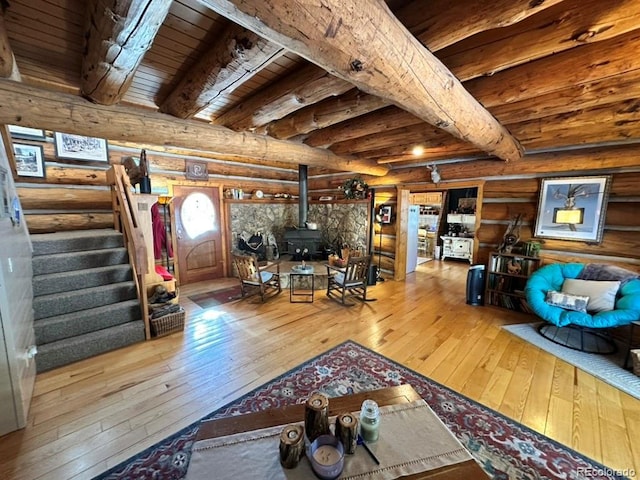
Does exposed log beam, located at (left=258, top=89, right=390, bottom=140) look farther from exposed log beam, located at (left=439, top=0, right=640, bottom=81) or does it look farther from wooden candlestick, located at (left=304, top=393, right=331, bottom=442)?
wooden candlestick, located at (left=304, top=393, right=331, bottom=442)

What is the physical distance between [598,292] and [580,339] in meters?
0.61

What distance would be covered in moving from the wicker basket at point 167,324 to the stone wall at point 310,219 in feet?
8.75

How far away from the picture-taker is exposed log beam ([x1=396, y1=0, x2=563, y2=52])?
1.21 metres

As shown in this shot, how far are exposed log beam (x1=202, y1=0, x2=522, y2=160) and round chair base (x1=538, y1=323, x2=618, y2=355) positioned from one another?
303 centimetres

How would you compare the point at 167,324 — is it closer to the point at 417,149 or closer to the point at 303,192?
the point at 303,192

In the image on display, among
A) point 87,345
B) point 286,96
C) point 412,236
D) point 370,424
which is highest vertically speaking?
point 286,96

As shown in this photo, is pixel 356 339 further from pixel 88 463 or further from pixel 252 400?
pixel 88 463

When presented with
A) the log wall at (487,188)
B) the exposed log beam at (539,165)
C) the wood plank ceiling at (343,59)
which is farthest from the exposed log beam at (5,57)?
the exposed log beam at (539,165)

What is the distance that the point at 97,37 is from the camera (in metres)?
1.42

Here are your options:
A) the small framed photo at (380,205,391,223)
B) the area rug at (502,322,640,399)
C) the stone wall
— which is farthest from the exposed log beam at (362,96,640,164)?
the area rug at (502,322,640,399)

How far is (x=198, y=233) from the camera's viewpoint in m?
5.14

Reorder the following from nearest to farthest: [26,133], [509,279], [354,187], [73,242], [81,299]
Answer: [81,299], [73,242], [26,133], [509,279], [354,187]

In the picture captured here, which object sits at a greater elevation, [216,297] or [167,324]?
[167,324]

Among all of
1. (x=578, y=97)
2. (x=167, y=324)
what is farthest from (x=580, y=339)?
(x=167, y=324)
